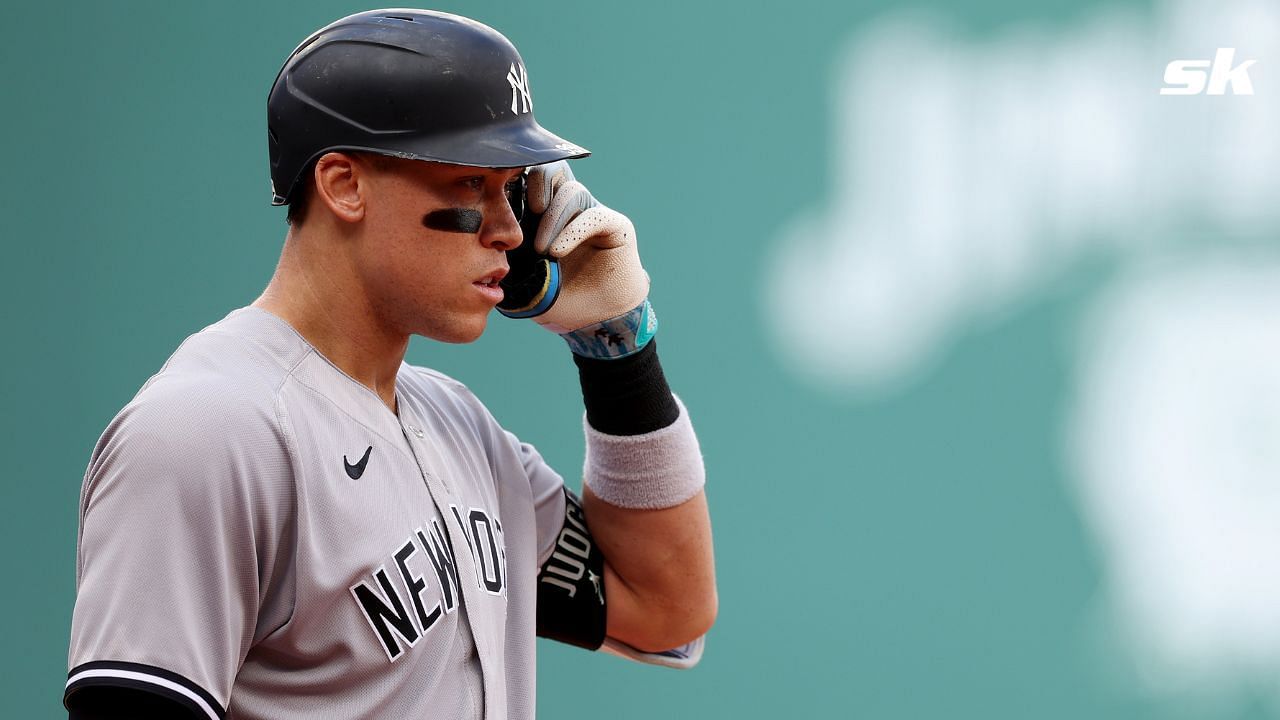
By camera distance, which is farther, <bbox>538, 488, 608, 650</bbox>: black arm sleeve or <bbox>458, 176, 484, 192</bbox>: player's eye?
<bbox>538, 488, 608, 650</bbox>: black arm sleeve

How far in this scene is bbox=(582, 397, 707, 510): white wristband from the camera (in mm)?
1317

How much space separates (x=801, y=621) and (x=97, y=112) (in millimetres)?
1392

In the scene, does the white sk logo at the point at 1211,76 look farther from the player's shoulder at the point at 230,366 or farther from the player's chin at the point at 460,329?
the player's shoulder at the point at 230,366

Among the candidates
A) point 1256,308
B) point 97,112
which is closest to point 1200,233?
point 1256,308

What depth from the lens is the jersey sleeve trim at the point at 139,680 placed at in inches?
32.3

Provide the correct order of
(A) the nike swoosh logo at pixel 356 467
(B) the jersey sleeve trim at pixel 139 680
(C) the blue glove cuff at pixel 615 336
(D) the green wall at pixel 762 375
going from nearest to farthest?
(B) the jersey sleeve trim at pixel 139 680, (A) the nike swoosh logo at pixel 356 467, (C) the blue glove cuff at pixel 615 336, (D) the green wall at pixel 762 375

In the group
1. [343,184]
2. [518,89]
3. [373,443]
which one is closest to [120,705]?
[373,443]

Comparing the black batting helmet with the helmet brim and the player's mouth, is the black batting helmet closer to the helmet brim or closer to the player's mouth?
the helmet brim

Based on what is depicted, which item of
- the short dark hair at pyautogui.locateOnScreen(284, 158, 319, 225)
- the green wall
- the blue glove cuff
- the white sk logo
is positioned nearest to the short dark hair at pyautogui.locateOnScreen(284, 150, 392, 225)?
the short dark hair at pyautogui.locateOnScreen(284, 158, 319, 225)

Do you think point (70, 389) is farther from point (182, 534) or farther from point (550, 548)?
point (182, 534)

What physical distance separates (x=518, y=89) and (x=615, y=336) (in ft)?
1.00

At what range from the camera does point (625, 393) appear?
4.31 ft

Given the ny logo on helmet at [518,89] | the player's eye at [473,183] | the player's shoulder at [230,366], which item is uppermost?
the ny logo on helmet at [518,89]

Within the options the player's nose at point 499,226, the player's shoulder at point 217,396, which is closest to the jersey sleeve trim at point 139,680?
the player's shoulder at point 217,396
